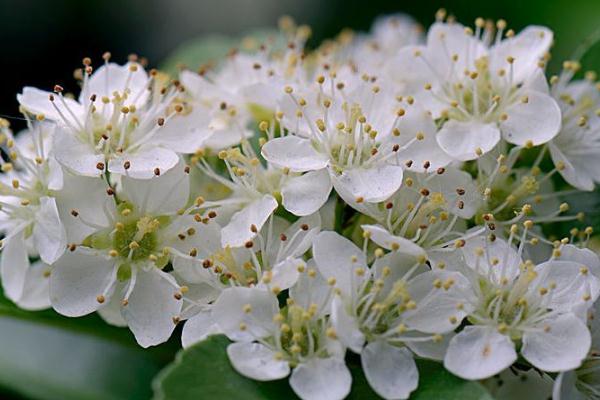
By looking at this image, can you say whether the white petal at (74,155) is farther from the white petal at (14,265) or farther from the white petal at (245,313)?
the white petal at (245,313)

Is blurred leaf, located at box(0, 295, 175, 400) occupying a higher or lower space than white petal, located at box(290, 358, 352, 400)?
lower

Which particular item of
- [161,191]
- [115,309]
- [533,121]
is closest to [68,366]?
[115,309]

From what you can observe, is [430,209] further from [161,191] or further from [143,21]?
[143,21]

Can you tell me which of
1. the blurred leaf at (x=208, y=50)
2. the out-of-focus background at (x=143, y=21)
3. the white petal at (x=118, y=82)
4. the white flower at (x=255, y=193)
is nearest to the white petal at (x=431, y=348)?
the white flower at (x=255, y=193)

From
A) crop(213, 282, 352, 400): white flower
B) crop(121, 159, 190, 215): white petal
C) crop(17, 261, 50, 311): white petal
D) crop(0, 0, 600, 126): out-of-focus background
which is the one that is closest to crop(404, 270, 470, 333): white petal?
crop(213, 282, 352, 400): white flower

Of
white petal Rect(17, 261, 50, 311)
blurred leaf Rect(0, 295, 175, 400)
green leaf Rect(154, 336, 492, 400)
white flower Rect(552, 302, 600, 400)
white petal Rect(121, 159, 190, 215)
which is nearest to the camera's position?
green leaf Rect(154, 336, 492, 400)

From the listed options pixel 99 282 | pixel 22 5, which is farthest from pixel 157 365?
pixel 22 5

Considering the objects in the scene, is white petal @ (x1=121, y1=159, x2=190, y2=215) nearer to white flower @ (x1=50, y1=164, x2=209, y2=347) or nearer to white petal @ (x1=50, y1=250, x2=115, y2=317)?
white flower @ (x1=50, y1=164, x2=209, y2=347)
